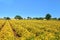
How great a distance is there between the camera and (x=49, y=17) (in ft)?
418

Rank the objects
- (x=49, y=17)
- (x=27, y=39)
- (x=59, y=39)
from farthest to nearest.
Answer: (x=49, y=17) → (x=27, y=39) → (x=59, y=39)

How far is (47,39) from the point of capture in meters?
15.1

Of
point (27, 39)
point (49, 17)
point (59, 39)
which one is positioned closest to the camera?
point (59, 39)

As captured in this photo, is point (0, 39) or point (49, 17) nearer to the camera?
point (0, 39)

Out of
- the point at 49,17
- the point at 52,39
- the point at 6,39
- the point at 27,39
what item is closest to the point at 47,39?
the point at 52,39

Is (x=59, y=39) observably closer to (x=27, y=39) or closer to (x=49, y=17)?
(x=27, y=39)

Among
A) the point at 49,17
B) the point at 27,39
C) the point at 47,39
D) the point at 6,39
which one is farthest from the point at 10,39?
the point at 49,17

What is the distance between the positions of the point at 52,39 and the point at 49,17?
112803mm

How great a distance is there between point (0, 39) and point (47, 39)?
12.6ft

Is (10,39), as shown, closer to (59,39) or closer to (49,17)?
(59,39)

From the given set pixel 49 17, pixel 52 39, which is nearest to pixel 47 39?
pixel 52 39

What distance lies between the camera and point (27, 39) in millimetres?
16547

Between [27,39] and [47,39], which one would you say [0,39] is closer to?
[27,39]

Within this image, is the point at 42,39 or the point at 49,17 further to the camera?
the point at 49,17
